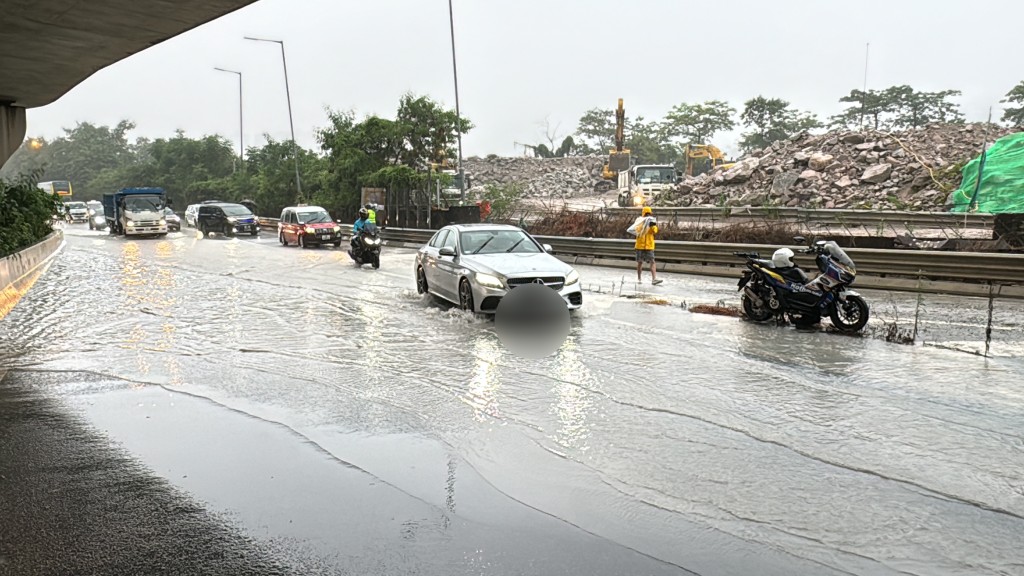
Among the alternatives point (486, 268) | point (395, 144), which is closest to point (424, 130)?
point (395, 144)

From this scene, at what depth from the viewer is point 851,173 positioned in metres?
36.7

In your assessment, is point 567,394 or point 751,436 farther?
point 567,394

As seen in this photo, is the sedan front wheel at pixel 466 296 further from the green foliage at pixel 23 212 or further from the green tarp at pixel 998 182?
the green tarp at pixel 998 182

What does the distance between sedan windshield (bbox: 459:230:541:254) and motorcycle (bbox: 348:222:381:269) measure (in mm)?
7883

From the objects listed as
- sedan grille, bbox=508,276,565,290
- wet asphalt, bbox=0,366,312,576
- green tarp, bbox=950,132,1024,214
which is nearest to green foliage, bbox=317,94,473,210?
green tarp, bbox=950,132,1024,214

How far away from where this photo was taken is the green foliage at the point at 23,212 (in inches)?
750

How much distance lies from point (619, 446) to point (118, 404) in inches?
190

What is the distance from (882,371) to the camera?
8359 millimetres

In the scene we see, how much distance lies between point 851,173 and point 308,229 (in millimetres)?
25790

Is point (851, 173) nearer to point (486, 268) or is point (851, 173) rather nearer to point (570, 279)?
point (570, 279)

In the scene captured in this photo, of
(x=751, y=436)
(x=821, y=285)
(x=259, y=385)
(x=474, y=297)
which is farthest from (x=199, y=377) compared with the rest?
(x=821, y=285)

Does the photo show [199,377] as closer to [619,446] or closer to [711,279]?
[619,446]

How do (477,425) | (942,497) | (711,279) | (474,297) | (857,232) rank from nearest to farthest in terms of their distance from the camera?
(942,497)
(477,425)
(474,297)
(711,279)
(857,232)

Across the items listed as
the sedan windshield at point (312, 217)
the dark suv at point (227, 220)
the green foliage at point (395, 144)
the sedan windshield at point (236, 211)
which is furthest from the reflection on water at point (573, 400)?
the sedan windshield at point (236, 211)
